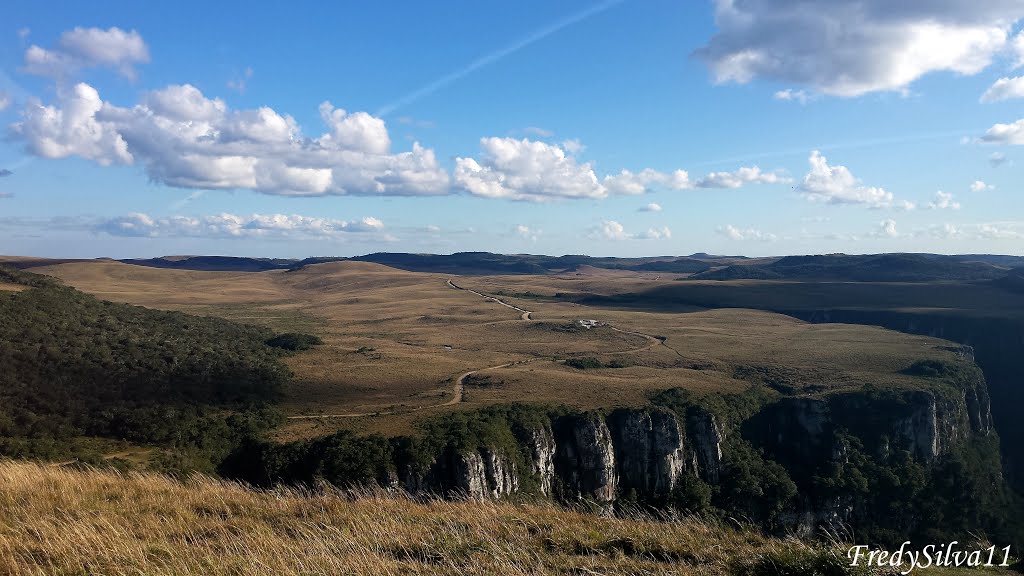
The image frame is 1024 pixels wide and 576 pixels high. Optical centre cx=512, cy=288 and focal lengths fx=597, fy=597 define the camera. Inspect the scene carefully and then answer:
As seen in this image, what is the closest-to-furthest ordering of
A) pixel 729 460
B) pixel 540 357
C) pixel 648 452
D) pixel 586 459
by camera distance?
1. pixel 586 459
2. pixel 648 452
3. pixel 729 460
4. pixel 540 357

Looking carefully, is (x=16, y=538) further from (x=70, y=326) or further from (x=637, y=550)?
(x=70, y=326)

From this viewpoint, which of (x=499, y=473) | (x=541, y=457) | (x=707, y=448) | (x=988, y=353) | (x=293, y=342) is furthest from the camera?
(x=988, y=353)

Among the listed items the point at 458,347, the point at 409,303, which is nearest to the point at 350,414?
the point at 458,347

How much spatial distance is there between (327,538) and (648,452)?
59.4 m

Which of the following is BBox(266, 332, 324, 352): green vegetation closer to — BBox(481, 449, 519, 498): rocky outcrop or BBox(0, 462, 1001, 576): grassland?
BBox(481, 449, 519, 498): rocky outcrop

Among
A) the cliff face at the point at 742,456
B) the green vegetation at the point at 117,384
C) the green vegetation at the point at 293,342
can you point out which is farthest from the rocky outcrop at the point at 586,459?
the green vegetation at the point at 293,342

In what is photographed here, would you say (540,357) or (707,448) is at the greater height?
(540,357)

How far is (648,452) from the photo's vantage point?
65.8 metres

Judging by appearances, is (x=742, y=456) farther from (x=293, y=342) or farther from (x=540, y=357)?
(x=293, y=342)

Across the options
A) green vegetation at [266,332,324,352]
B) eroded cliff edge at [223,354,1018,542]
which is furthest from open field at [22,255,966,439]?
eroded cliff edge at [223,354,1018,542]

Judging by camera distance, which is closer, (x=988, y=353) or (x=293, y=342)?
(x=293, y=342)

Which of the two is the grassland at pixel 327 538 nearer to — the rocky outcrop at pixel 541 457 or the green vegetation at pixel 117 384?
the green vegetation at pixel 117 384

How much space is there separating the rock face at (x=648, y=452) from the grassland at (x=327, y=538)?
52609 millimetres

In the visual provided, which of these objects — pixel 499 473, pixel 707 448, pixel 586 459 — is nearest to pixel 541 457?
pixel 586 459
